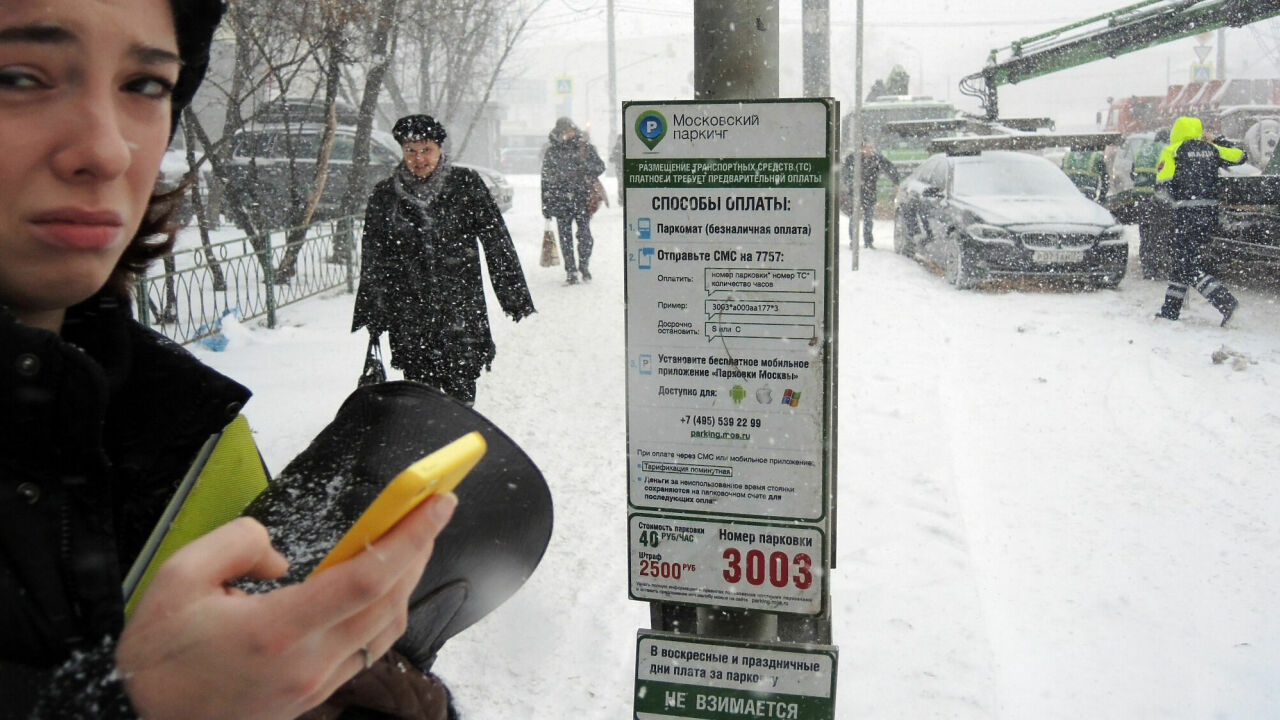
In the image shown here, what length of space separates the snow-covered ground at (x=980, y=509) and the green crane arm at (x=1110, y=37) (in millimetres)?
3560

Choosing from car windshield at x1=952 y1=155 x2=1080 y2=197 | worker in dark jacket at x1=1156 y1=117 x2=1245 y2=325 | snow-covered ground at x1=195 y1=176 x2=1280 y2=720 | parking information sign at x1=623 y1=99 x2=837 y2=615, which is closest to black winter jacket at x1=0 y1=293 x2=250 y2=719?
parking information sign at x1=623 y1=99 x2=837 y2=615

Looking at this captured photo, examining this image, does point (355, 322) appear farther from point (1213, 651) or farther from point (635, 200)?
point (1213, 651)

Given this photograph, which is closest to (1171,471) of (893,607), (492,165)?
(893,607)

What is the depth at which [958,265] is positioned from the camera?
40.3ft

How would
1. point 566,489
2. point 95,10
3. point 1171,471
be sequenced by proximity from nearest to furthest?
point 95,10
point 566,489
point 1171,471

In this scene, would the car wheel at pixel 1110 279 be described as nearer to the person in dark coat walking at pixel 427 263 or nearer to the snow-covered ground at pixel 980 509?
the snow-covered ground at pixel 980 509

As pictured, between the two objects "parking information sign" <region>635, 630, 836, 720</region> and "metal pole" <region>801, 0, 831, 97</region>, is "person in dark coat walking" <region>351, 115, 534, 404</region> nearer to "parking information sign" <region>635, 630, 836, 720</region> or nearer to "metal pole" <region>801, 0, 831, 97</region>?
"parking information sign" <region>635, 630, 836, 720</region>

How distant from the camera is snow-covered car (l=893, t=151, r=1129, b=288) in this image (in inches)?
459

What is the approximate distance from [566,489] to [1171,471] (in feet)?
12.0

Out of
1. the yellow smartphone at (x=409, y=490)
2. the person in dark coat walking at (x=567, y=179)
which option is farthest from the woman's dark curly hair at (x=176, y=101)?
the person in dark coat walking at (x=567, y=179)

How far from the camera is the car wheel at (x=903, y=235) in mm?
15125

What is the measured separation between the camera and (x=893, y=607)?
4.24 meters

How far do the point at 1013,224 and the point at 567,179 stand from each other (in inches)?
208

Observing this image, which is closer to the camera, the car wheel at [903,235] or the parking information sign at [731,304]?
the parking information sign at [731,304]
